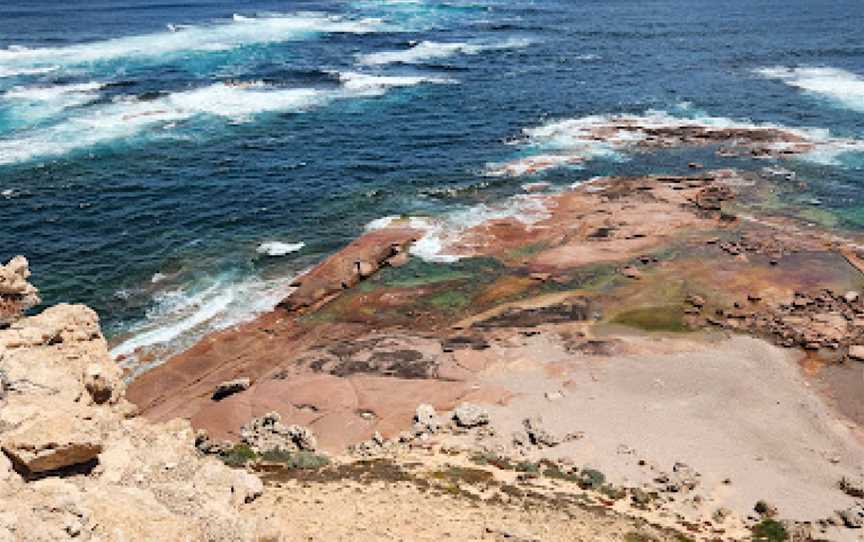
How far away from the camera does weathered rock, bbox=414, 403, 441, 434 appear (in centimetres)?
3250

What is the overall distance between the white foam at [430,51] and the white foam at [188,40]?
19283mm

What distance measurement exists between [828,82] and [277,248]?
72.3 metres

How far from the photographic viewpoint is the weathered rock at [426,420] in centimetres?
3250

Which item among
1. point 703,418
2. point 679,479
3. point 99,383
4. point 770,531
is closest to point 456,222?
point 703,418

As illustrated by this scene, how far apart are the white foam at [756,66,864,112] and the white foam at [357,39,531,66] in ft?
126

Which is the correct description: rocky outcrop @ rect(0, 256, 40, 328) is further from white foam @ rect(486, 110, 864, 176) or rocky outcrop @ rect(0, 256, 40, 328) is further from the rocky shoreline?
white foam @ rect(486, 110, 864, 176)

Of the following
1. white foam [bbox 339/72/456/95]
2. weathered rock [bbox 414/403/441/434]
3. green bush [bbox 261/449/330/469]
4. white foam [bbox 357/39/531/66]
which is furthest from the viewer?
white foam [bbox 357/39/531/66]

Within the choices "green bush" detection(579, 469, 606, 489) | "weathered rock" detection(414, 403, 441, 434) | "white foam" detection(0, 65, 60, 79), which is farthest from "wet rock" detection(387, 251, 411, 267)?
"white foam" detection(0, 65, 60, 79)

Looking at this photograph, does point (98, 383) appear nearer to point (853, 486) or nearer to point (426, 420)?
point (426, 420)

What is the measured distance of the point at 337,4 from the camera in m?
163

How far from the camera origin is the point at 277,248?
52062 millimetres

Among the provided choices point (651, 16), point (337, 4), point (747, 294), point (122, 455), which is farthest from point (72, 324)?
point (337, 4)

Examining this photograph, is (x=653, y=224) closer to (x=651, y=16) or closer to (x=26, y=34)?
(x=651, y=16)

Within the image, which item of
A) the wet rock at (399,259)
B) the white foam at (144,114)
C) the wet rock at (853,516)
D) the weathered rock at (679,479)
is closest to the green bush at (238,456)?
the weathered rock at (679,479)
